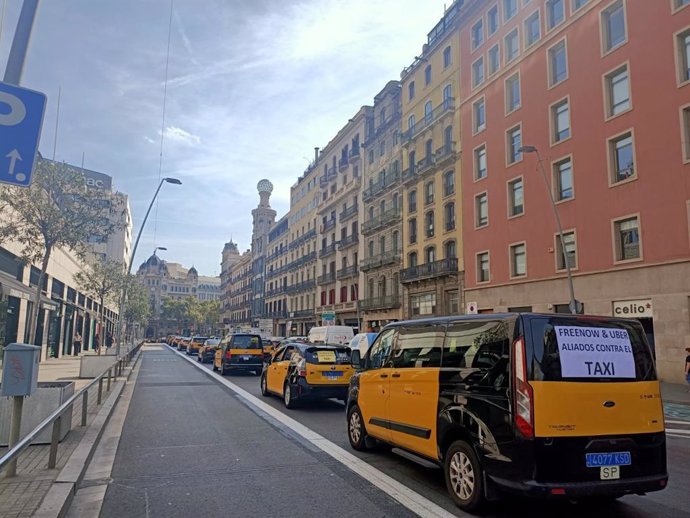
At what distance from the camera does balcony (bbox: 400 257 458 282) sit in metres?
35.9

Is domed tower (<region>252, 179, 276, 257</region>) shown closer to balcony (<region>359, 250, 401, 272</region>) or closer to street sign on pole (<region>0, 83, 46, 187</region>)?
balcony (<region>359, 250, 401, 272</region>)

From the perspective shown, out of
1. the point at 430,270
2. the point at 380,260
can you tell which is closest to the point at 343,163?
the point at 380,260

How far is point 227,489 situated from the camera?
5.97 meters

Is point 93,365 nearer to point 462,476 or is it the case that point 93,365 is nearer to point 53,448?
point 53,448

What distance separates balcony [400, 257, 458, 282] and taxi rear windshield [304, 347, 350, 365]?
23852 mm

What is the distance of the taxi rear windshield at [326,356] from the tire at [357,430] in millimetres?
4390

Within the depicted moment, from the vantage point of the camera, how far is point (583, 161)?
26.1 metres

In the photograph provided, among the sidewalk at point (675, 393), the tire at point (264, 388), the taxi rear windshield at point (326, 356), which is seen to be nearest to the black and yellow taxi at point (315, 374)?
the taxi rear windshield at point (326, 356)

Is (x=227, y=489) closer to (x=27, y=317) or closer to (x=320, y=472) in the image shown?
(x=320, y=472)

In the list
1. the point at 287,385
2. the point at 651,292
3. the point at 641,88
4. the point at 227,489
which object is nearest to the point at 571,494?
the point at 227,489

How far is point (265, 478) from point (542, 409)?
11.4ft

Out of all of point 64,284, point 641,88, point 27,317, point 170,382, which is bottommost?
point 170,382

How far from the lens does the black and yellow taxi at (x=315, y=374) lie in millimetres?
12312

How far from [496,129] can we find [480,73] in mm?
5353
